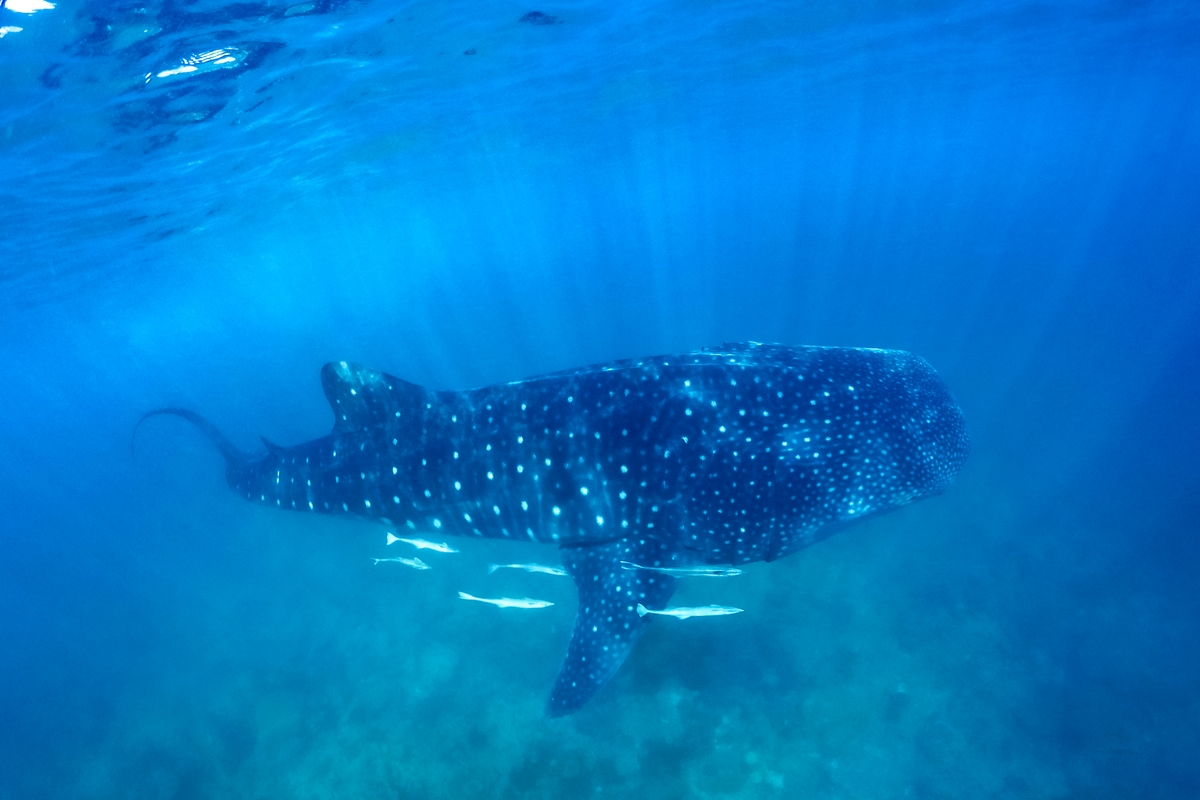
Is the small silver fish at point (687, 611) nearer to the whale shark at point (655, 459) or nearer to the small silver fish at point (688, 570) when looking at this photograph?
the whale shark at point (655, 459)

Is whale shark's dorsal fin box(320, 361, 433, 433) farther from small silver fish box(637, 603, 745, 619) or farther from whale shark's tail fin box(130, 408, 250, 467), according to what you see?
small silver fish box(637, 603, 745, 619)

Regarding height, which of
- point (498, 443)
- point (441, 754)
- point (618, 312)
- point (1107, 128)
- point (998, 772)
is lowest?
point (1107, 128)

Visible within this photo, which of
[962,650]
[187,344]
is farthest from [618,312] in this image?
[187,344]

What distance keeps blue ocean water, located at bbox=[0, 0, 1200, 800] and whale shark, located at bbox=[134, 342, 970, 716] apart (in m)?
2.93

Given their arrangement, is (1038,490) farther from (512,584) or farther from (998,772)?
(512,584)

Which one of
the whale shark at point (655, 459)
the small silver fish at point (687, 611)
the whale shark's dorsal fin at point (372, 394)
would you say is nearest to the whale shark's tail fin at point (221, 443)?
the whale shark's dorsal fin at point (372, 394)

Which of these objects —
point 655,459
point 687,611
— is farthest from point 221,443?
point 687,611

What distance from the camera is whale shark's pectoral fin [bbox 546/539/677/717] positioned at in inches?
204

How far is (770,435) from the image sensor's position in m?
5.24

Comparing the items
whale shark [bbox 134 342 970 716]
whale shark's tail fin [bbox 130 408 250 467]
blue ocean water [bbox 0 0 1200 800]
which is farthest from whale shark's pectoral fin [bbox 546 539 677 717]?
whale shark's tail fin [bbox 130 408 250 467]

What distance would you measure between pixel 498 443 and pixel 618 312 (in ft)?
84.8

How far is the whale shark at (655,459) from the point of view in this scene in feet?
16.9

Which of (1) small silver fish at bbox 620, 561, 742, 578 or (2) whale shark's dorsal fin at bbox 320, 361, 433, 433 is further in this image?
(2) whale shark's dorsal fin at bbox 320, 361, 433, 433

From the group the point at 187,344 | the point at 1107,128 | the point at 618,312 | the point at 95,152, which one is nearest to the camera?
the point at 95,152
